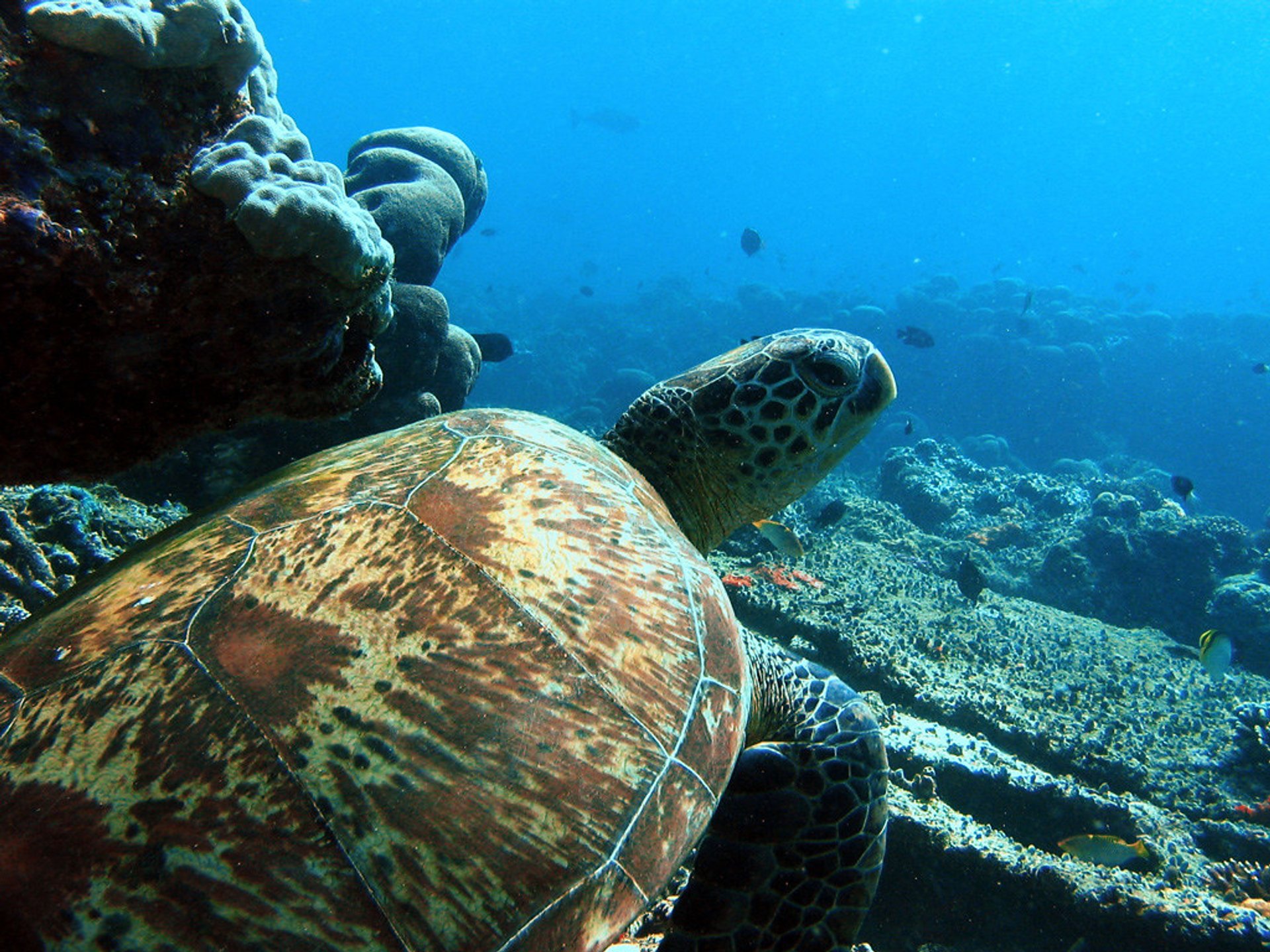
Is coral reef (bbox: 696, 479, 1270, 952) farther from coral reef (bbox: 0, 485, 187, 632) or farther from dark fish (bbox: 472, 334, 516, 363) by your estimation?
dark fish (bbox: 472, 334, 516, 363)

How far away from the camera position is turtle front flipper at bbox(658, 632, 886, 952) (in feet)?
6.16

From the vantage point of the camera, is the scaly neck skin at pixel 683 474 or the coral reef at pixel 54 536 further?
the scaly neck skin at pixel 683 474

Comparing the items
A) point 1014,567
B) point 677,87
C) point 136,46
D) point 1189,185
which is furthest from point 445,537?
point 1189,185

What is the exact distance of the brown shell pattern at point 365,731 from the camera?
1028mm

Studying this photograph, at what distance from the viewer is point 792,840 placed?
1975 mm

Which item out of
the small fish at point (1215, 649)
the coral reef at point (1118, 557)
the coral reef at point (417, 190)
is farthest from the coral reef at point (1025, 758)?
the coral reef at point (417, 190)

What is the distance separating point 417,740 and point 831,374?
2.28 metres

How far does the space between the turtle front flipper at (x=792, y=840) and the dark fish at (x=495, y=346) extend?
7.85 metres

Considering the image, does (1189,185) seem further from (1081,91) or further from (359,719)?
(359,719)

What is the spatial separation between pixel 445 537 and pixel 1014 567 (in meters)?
11.5

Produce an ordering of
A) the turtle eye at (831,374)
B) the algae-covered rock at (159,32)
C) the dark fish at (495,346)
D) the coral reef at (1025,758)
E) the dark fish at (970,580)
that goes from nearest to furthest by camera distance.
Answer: the algae-covered rock at (159,32) < the turtle eye at (831,374) < the coral reef at (1025,758) < the dark fish at (970,580) < the dark fish at (495,346)

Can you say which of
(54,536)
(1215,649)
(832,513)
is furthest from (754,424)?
(1215,649)

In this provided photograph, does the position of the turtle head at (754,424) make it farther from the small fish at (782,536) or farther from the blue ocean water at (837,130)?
the blue ocean water at (837,130)

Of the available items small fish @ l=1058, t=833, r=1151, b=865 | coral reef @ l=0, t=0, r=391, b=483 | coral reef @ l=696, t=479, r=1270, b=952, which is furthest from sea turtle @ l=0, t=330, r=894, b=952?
small fish @ l=1058, t=833, r=1151, b=865
